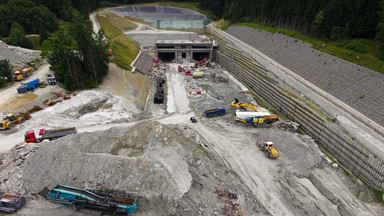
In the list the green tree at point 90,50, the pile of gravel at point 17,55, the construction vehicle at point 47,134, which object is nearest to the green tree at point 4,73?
the pile of gravel at point 17,55

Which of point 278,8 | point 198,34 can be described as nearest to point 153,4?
point 198,34

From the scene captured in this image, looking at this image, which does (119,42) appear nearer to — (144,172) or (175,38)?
(175,38)

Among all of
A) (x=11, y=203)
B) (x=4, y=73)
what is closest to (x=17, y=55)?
(x=4, y=73)

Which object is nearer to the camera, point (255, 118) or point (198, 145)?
point (198, 145)

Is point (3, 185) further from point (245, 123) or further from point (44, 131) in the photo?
point (245, 123)

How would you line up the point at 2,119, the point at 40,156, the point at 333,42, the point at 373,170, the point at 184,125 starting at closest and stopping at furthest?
the point at 40,156 < the point at 373,170 < the point at 2,119 < the point at 184,125 < the point at 333,42

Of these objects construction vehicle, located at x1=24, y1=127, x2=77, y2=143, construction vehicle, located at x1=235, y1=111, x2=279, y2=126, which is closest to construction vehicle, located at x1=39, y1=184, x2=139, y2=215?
construction vehicle, located at x1=24, y1=127, x2=77, y2=143

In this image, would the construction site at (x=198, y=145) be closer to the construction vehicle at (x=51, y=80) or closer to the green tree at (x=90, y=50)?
the construction vehicle at (x=51, y=80)
